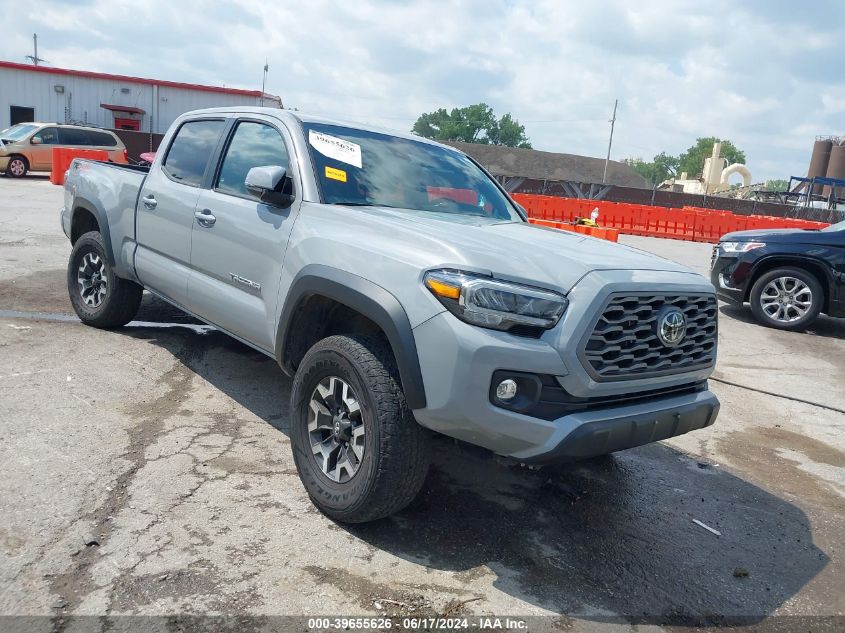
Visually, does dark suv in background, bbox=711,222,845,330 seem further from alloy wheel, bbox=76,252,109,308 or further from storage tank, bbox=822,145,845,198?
storage tank, bbox=822,145,845,198

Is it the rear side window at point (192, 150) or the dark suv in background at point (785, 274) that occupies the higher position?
the rear side window at point (192, 150)

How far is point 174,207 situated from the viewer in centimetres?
466

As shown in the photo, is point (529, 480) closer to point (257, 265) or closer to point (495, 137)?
point (257, 265)

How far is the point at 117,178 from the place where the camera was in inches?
215

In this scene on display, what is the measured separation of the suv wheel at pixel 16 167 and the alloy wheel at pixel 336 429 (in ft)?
69.9

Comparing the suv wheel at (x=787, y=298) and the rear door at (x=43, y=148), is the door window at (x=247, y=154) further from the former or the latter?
the rear door at (x=43, y=148)

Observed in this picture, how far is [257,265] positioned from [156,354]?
2058mm

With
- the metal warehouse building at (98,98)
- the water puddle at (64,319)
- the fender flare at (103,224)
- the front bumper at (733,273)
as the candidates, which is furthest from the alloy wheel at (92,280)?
the metal warehouse building at (98,98)

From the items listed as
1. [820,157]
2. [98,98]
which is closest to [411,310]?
[98,98]

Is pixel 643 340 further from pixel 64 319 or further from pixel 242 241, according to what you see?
pixel 64 319

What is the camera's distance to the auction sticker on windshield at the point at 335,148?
153 inches

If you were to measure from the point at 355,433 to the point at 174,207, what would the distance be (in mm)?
2413

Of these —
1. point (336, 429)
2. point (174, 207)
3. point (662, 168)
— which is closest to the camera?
point (336, 429)

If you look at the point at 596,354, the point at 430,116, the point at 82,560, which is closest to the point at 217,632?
the point at 82,560
